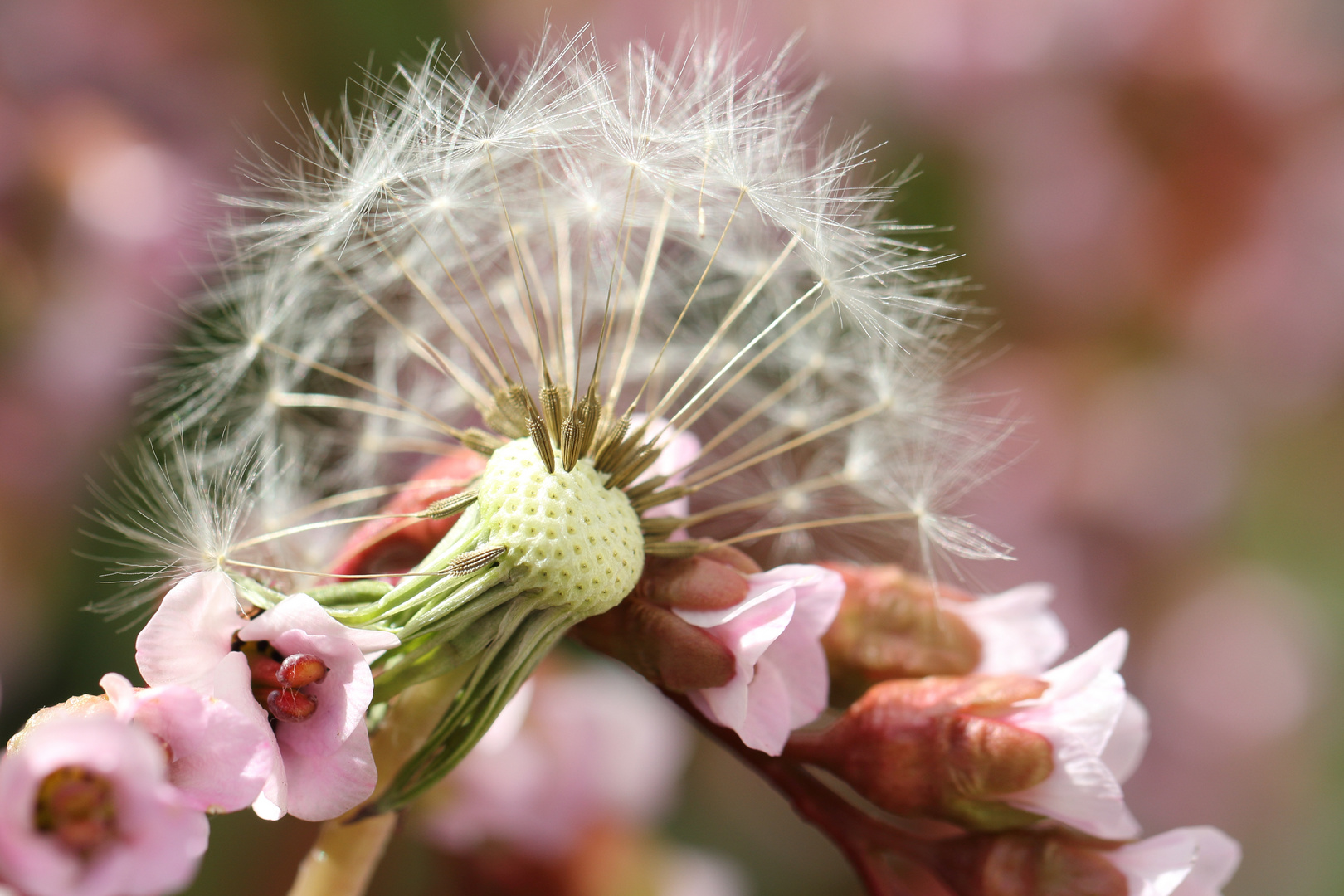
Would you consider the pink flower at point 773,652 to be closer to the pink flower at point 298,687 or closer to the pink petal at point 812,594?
the pink petal at point 812,594

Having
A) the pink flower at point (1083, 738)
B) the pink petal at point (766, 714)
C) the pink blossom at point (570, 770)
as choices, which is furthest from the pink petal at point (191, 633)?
the pink blossom at point (570, 770)

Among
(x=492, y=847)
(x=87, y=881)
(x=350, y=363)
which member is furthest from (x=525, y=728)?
(x=87, y=881)

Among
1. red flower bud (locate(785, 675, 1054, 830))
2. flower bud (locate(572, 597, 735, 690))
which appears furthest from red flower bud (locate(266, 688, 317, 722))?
red flower bud (locate(785, 675, 1054, 830))

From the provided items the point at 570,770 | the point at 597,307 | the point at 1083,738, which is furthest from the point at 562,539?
the point at 570,770

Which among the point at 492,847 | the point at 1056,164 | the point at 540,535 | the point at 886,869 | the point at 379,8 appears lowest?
the point at 492,847

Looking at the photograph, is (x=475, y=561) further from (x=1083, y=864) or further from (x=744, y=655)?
(x=1083, y=864)

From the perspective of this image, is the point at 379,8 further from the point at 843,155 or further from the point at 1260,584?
the point at 1260,584

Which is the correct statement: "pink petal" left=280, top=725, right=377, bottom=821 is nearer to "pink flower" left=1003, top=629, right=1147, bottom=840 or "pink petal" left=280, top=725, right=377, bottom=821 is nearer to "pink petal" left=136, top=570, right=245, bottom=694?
"pink petal" left=136, top=570, right=245, bottom=694
